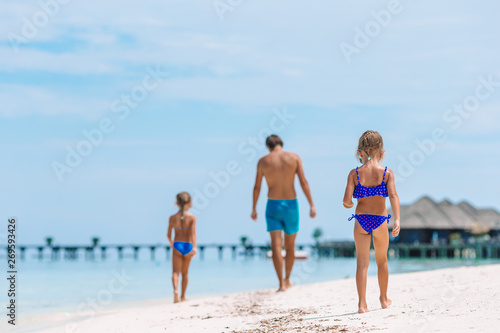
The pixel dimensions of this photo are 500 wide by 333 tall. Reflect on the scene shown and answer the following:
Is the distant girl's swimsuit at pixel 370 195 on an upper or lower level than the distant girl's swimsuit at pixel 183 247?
upper

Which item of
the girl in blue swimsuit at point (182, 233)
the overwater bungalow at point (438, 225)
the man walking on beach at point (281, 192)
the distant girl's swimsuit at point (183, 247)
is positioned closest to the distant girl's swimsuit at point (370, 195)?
the man walking on beach at point (281, 192)

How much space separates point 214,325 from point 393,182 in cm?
223

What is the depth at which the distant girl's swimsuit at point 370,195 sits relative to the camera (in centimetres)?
560

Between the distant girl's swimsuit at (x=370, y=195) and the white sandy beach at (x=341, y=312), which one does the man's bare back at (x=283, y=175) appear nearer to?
the white sandy beach at (x=341, y=312)

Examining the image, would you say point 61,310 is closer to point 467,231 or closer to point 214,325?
point 214,325

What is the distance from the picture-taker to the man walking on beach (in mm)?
8766

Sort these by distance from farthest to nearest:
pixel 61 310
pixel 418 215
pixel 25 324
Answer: pixel 418 215
pixel 61 310
pixel 25 324

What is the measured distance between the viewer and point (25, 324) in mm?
9422

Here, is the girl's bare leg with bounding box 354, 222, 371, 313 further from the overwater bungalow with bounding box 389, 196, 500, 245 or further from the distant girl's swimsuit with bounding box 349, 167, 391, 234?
the overwater bungalow with bounding box 389, 196, 500, 245

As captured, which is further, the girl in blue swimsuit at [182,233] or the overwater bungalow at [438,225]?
the overwater bungalow at [438,225]

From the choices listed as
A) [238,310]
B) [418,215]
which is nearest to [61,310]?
[238,310]

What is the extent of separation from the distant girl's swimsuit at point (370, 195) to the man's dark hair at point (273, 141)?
3399mm

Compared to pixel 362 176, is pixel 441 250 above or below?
below

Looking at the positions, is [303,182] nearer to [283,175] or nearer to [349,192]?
[283,175]
